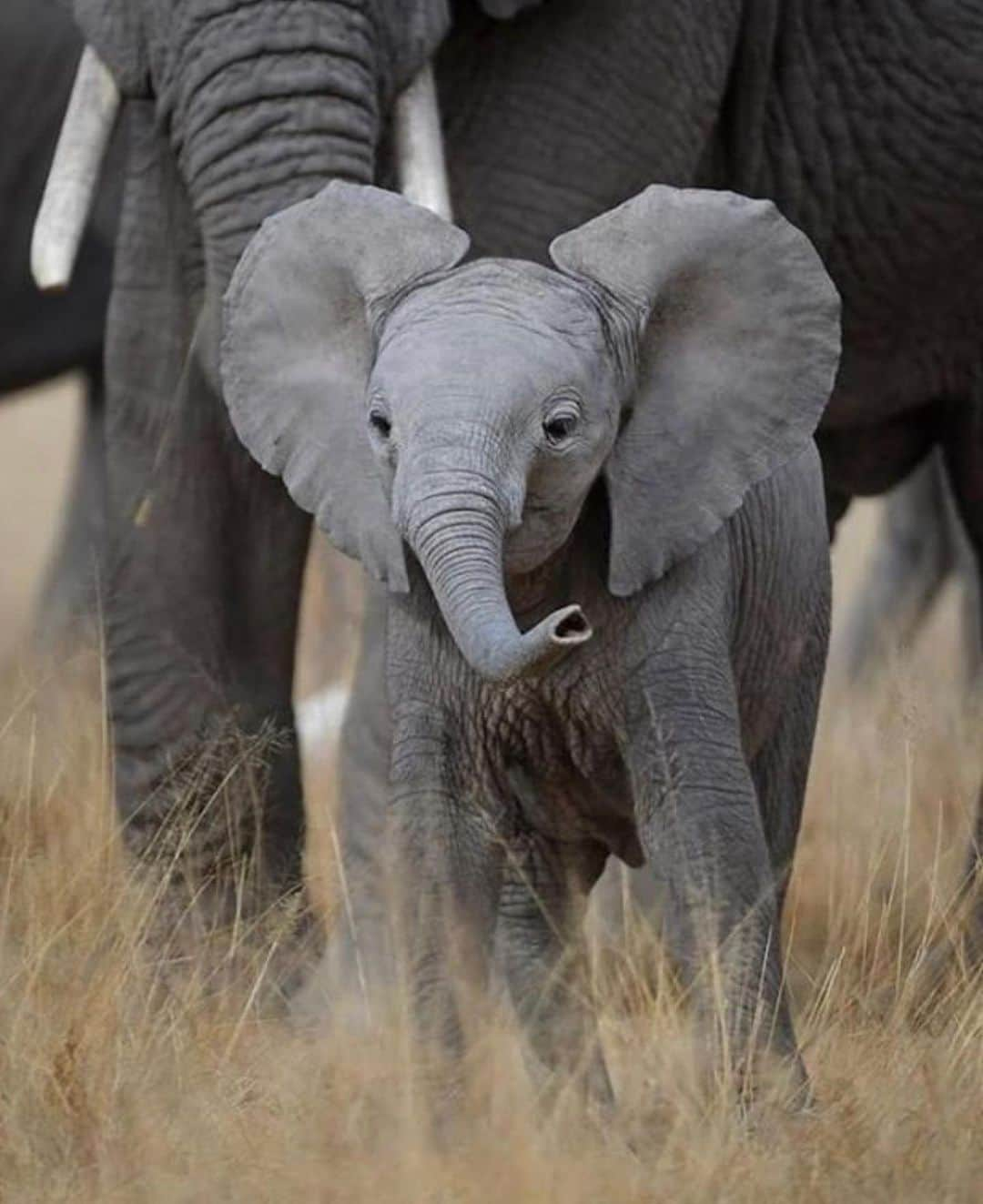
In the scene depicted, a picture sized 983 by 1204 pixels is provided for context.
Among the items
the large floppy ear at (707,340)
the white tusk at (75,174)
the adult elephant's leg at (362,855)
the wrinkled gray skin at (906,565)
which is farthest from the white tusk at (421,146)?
the wrinkled gray skin at (906,565)

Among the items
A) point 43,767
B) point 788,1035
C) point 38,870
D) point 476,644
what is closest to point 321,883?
point 43,767

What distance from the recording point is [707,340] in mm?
5250

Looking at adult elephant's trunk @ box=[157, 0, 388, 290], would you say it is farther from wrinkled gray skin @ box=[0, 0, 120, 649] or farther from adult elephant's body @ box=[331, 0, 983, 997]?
wrinkled gray skin @ box=[0, 0, 120, 649]

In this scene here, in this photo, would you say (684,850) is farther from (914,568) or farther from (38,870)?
(914,568)

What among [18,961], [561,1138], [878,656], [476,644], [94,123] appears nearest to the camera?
[476,644]

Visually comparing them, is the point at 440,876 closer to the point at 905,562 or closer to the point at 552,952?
the point at 552,952

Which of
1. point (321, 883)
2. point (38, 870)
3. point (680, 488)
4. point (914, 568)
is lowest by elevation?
point (914, 568)

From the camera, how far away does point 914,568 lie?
10359 mm

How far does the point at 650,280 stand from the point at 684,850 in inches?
26.6

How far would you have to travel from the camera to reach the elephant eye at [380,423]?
4.96 metres

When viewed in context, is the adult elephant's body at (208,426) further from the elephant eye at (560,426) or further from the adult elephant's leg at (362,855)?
the elephant eye at (560,426)

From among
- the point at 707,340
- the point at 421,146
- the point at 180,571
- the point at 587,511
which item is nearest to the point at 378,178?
the point at 421,146

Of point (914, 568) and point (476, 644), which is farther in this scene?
point (914, 568)

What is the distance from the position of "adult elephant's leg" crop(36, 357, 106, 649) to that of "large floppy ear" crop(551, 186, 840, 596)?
3984 millimetres
